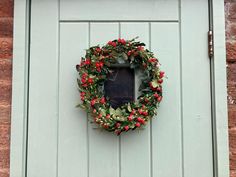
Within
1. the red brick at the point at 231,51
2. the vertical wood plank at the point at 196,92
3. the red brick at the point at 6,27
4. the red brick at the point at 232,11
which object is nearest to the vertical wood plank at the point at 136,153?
the vertical wood plank at the point at 196,92

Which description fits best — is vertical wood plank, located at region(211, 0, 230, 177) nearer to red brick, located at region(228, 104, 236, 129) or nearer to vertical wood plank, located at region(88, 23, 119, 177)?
red brick, located at region(228, 104, 236, 129)

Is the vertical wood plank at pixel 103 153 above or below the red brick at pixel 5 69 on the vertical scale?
below

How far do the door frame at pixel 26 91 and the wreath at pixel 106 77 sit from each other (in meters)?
0.29

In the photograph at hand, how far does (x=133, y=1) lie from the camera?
193 centimetres

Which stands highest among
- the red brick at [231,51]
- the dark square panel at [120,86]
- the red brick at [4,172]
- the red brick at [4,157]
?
the red brick at [231,51]

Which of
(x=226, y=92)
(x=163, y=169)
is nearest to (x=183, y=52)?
(x=226, y=92)

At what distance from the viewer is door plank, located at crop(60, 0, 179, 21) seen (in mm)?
1923

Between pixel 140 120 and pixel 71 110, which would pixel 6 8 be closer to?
pixel 71 110

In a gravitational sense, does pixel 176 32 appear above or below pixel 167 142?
above

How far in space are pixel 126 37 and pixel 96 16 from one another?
0.64 feet

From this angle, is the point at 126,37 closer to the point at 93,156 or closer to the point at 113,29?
the point at 113,29

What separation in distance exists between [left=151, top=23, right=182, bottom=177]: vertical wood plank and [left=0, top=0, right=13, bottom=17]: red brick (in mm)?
756

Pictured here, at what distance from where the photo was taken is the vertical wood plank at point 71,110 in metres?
1.86

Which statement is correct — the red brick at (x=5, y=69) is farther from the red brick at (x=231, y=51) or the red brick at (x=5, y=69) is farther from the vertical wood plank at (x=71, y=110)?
the red brick at (x=231, y=51)
